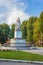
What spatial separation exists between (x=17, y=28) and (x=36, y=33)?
2148 centimetres

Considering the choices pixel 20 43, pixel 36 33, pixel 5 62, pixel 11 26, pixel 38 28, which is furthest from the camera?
pixel 11 26

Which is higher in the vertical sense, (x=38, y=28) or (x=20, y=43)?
(x=38, y=28)

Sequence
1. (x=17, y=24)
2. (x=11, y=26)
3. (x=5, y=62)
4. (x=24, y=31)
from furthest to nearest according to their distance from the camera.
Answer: (x=11, y=26)
(x=24, y=31)
(x=17, y=24)
(x=5, y=62)

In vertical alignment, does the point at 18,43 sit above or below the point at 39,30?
below

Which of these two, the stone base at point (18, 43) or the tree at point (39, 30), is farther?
the tree at point (39, 30)

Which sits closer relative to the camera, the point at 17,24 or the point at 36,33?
the point at 17,24

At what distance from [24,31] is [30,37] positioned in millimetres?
9884

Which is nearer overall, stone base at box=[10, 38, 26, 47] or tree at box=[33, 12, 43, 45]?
stone base at box=[10, 38, 26, 47]

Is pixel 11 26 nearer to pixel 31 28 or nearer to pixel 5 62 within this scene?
pixel 31 28

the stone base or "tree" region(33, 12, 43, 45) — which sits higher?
"tree" region(33, 12, 43, 45)

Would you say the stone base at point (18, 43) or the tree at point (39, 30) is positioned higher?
the tree at point (39, 30)

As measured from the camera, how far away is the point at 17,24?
127 ft

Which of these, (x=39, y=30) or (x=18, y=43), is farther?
(x=39, y=30)

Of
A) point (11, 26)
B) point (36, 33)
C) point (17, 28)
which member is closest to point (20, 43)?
point (17, 28)
